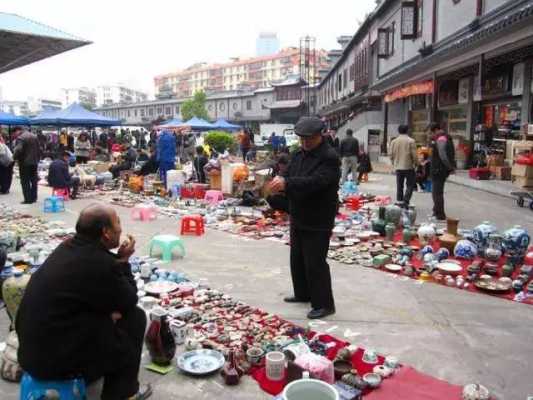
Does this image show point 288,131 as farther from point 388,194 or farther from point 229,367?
point 229,367

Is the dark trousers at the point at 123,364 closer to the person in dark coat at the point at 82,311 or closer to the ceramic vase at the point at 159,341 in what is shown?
the person in dark coat at the point at 82,311

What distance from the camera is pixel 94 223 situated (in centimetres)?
273

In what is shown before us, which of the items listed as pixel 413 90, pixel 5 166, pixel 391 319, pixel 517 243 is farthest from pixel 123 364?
pixel 413 90

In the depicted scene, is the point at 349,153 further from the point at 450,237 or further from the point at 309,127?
the point at 309,127

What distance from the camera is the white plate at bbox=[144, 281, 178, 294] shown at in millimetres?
5230

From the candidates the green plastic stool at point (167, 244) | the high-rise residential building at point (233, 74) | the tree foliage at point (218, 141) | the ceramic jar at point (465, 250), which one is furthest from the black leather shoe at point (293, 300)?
the high-rise residential building at point (233, 74)

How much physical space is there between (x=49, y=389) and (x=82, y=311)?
462mm

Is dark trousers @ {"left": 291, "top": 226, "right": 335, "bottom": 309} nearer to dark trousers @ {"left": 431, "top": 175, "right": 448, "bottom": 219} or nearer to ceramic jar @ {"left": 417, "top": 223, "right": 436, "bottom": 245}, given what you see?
ceramic jar @ {"left": 417, "top": 223, "right": 436, "bottom": 245}

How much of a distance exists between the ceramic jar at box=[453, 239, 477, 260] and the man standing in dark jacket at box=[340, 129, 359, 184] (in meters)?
7.51

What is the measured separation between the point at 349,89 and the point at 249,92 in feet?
104

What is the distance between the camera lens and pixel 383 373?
3533mm

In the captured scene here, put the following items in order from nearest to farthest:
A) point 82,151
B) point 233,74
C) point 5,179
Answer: point 5,179 → point 82,151 → point 233,74

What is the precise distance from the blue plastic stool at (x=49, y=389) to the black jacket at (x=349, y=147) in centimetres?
1202

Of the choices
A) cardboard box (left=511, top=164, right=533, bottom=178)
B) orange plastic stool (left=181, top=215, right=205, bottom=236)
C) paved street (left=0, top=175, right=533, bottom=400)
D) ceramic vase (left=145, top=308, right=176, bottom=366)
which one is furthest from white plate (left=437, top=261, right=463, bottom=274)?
cardboard box (left=511, top=164, right=533, bottom=178)
